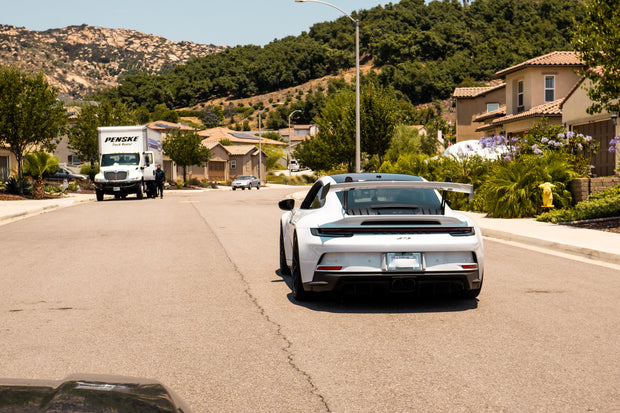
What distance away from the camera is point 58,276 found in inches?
414

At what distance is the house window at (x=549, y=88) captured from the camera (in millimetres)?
37938

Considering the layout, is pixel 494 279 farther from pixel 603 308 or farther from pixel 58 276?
pixel 58 276

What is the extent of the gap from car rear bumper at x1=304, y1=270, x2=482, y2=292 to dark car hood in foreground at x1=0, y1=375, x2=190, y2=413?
515 cm

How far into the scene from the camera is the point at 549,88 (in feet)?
125

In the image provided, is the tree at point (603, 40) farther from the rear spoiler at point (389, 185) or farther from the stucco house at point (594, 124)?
the stucco house at point (594, 124)

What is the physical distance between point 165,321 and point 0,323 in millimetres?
1662

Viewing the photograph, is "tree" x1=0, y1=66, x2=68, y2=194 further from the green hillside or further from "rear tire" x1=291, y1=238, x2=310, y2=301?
the green hillside

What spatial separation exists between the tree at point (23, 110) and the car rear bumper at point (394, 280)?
107 ft

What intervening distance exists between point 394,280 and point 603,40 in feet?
35.1

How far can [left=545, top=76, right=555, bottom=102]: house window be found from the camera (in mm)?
37938

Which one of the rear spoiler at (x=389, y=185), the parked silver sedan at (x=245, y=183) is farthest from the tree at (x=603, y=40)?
the parked silver sedan at (x=245, y=183)

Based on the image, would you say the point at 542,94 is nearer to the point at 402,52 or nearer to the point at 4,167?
the point at 4,167

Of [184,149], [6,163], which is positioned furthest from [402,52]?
[6,163]

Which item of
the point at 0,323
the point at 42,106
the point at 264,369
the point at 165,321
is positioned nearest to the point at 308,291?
the point at 165,321
